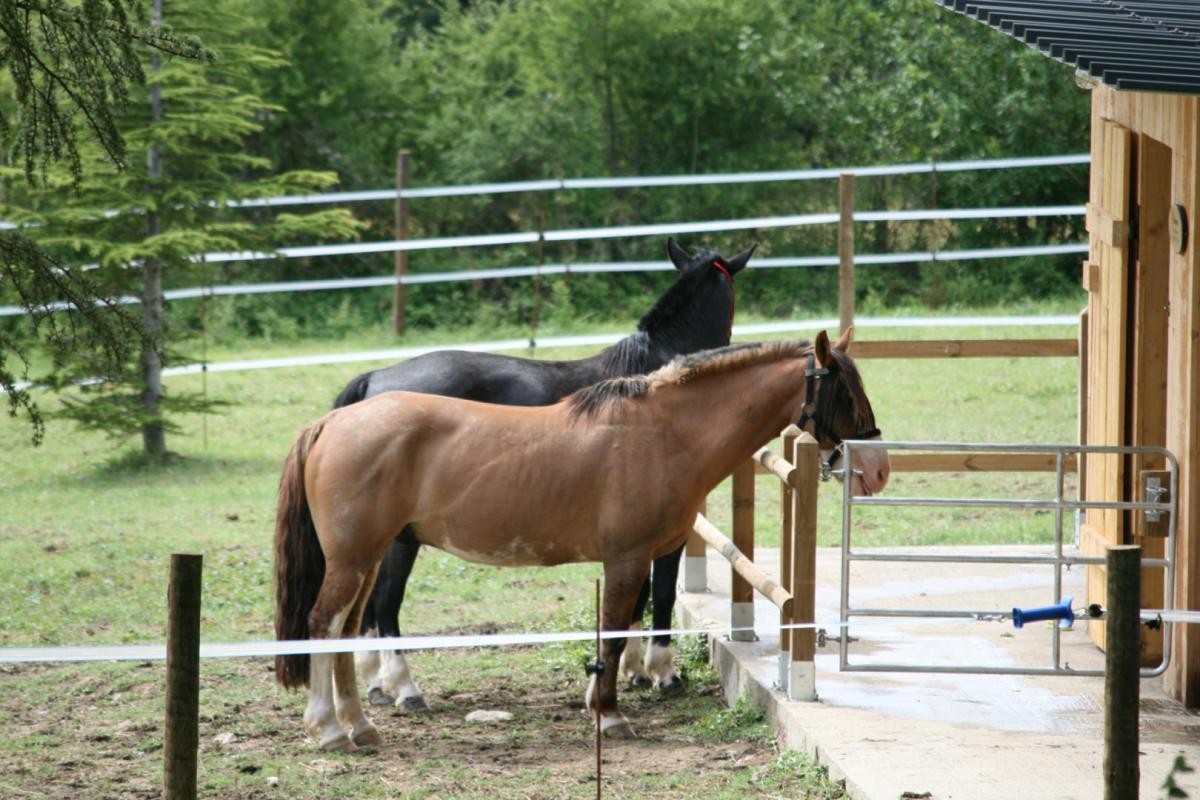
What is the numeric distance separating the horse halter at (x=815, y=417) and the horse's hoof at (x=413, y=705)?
203 cm

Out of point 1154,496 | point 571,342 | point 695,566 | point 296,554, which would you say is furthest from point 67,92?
point 571,342

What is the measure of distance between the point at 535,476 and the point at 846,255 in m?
7.33

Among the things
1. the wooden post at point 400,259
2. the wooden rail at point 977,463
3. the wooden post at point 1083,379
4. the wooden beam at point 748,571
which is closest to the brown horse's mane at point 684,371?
the wooden beam at point 748,571

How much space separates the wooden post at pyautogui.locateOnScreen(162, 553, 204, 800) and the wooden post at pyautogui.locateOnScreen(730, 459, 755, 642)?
11.1ft

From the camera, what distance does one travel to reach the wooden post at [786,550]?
6.04m

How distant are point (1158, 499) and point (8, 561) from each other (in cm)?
668

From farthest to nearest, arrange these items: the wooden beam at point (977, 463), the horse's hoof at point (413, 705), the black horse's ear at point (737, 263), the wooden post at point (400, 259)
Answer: the wooden post at point (400, 259), the wooden beam at point (977, 463), the black horse's ear at point (737, 263), the horse's hoof at point (413, 705)

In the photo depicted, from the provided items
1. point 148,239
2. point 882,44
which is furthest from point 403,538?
point 882,44

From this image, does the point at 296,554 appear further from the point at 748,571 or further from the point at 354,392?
the point at 748,571

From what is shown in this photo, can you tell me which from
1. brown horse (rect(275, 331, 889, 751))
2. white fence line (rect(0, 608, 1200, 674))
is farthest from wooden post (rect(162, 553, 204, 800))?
brown horse (rect(275, 331, 889, 751))

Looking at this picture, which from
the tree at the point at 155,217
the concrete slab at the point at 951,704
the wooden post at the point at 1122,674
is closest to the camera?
the wooden post at the point at 1122,674

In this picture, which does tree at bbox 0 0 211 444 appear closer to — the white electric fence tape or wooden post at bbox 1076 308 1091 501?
the white electric fence tape

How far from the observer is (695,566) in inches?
323

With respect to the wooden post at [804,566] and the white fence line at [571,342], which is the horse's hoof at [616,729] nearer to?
the wooden post at [804,566]
